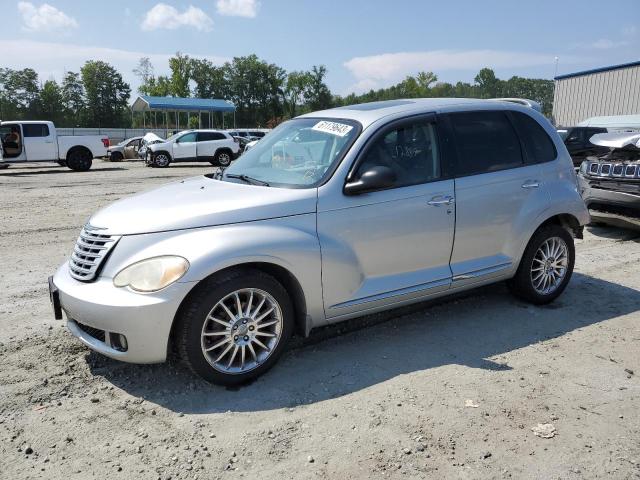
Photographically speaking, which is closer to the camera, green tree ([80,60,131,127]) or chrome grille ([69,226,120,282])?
chrome grille ([69,226,120,282])

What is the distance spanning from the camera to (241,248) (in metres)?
3.42

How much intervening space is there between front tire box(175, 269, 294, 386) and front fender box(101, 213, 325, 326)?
0.42 ft

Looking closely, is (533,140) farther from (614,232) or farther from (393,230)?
(614,232)

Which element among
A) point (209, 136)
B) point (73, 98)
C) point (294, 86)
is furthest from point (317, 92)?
point (209, 136)

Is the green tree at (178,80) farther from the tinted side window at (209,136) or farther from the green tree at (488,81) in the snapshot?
the green tree at (488,81)

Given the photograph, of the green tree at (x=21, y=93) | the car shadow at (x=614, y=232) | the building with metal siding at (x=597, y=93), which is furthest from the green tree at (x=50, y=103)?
the car shadow at (x=614, y=232)

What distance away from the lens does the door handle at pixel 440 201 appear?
422cm

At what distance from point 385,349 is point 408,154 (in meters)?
1.53

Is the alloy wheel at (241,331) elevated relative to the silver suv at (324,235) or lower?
lower

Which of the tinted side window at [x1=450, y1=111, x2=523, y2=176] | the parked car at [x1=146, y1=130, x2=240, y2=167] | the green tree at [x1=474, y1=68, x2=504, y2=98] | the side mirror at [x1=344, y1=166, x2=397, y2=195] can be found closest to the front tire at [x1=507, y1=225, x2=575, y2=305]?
the tinted side window at [x1=450, y1=111, x2=523, y2=176]

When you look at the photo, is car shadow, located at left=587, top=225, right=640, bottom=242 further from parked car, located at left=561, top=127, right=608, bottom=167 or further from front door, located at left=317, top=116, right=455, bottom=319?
parked car, located at left=561, top=127, right=608, bottom=167

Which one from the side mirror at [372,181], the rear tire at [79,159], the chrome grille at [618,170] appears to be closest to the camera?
the side mirror at [372,181]

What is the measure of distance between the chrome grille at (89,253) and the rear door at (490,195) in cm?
263

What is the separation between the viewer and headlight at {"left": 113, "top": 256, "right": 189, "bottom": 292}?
10.7 ft
